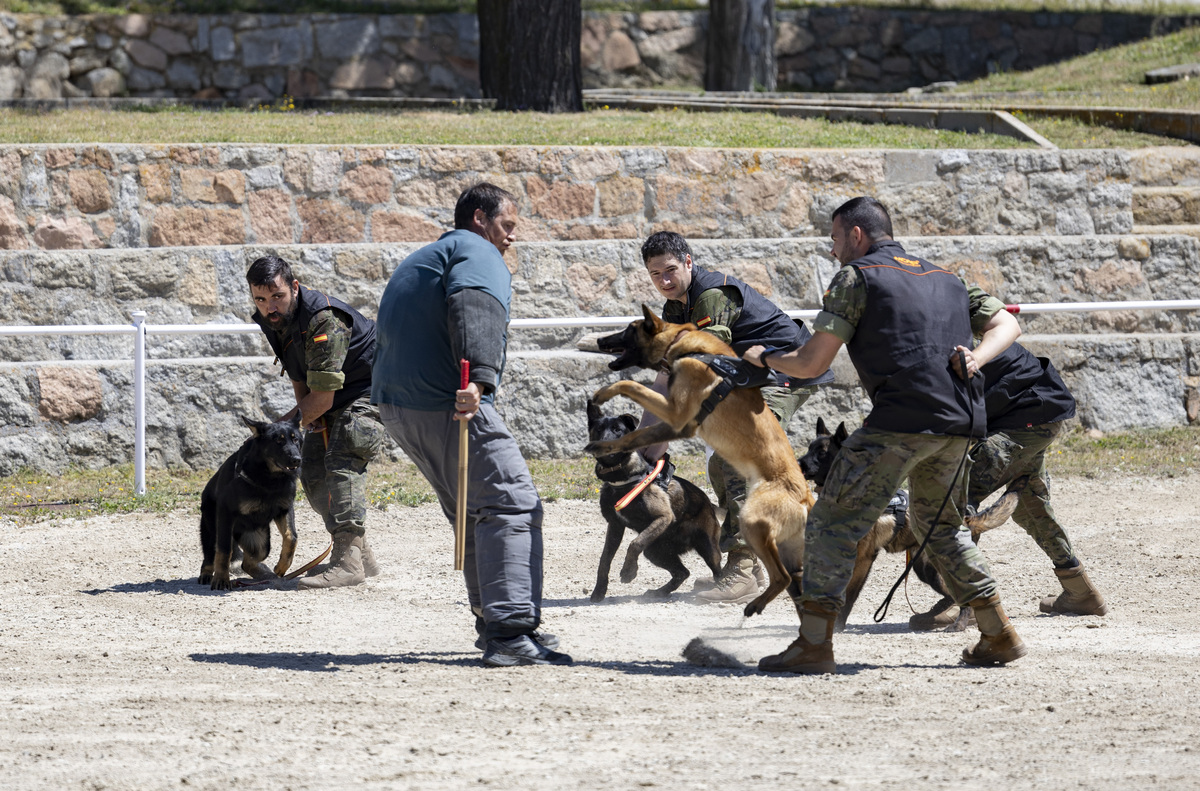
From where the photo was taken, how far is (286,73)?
1934 centimetres

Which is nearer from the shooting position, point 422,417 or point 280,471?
point 422,417

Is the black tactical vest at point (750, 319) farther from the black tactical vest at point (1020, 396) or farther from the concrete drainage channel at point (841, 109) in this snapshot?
the concrete drainage channel at point (841, 109)

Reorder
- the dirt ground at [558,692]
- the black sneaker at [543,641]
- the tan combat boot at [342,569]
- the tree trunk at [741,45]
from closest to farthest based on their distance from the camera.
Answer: the dirt ground at [558,692] → the black sneaker at [543,641] → the tan combat boot at [342,569] → the tree trunk at [741,45]

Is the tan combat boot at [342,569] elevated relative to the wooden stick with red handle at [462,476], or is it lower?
lower

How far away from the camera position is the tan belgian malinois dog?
19.5 feet

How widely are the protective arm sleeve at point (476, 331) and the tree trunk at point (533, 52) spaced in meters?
10.2

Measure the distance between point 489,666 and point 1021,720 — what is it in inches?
84.8

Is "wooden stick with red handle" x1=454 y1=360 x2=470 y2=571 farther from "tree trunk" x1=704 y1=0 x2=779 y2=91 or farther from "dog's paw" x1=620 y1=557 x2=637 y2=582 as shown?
"tree trunk" x1=704 y1=0 x2=779 y2=91

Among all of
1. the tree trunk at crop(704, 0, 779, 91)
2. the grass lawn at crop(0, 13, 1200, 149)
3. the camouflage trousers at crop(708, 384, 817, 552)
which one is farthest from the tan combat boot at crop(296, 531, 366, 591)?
the tree trunk at crop(704, 0, 779, 91)

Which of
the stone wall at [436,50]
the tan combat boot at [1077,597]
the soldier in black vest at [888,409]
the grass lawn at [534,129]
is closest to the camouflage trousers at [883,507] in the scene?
the soldier in black vest at [888,409]

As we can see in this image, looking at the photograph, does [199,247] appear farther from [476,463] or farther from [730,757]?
[730,757]

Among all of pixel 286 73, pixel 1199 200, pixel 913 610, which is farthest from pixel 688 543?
pixel 286 73

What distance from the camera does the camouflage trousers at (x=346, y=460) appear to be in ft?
24.0

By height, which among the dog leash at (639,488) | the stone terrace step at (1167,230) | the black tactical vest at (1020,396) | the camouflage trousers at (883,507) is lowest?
the dog leash at (639,488)
